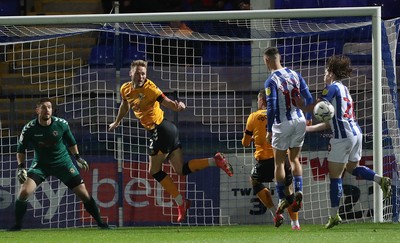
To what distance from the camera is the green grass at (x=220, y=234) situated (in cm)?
1147

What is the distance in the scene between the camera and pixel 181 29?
15.5m

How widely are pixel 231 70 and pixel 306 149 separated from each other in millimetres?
1357

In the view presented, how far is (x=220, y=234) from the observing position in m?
12.8

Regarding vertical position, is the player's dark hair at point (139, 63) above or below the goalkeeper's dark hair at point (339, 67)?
above

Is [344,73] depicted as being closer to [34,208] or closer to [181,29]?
[181,29]

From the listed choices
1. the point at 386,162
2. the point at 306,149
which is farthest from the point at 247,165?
the point at 386,162

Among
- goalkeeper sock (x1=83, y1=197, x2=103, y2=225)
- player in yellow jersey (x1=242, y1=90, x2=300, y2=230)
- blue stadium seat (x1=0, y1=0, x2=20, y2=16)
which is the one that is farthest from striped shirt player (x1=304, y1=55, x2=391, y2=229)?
blue stadium seat (x1=0, y1=0, x2=20, y2=16)

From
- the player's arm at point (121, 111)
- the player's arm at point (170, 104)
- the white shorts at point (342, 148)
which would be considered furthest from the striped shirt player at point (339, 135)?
the player's arm at point (121, 111)

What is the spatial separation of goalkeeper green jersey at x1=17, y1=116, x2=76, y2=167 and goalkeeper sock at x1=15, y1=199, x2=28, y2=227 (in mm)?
475

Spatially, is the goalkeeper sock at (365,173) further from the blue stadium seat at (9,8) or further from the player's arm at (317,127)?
the blue stadium seat at (9,8)

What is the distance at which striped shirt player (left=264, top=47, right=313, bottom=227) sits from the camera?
12805 millimetres

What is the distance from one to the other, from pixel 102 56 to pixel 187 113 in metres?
1.40

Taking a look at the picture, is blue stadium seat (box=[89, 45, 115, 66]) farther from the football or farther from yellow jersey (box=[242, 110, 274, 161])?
the football

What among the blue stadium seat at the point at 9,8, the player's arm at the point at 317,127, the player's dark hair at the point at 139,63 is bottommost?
the player's arm at the point at 317,127
